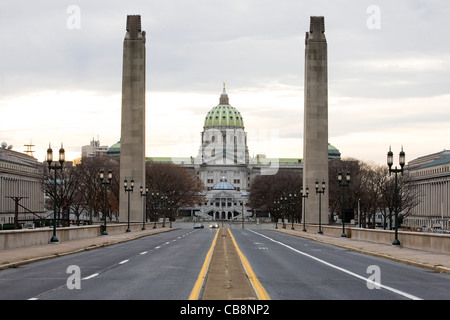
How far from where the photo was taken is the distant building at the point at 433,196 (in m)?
154

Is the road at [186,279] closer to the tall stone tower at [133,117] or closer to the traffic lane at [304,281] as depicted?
the traffic lane at [304,281]

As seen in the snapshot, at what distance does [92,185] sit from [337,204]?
144 ft

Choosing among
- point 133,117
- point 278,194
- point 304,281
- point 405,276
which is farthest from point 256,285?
point 278,194

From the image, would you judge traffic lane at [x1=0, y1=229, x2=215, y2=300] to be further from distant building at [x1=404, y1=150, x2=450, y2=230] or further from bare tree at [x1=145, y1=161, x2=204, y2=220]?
distant building at [x1=404, y1=150, x2=450, y2=230]

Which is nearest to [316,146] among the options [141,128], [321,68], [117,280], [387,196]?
[321,68]

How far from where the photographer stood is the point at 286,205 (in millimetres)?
154625

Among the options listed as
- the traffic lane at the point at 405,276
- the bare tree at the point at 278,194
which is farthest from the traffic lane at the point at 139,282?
the bare tree at the point at 278,194

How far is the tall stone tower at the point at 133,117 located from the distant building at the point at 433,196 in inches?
2854

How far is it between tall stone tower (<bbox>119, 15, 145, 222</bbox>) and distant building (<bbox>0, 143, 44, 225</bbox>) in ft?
161

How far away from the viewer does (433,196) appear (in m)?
166

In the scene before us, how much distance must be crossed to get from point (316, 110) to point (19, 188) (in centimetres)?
8924

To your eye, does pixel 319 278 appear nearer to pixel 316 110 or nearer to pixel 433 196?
pixel 316 110

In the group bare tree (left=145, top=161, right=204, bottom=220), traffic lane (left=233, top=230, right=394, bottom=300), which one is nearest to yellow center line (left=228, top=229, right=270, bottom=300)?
traffic lane (left=233, top=230, right=394, bottom=300)
